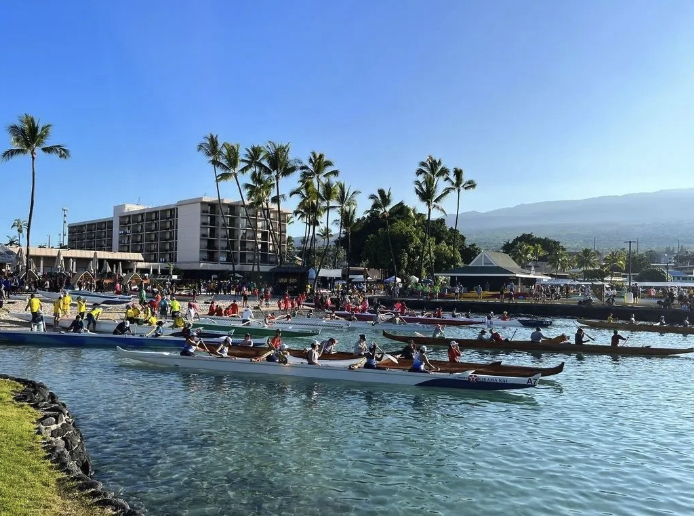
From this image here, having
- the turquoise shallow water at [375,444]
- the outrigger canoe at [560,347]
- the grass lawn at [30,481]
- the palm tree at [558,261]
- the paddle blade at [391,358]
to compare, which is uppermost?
the palm tree at [558,261]

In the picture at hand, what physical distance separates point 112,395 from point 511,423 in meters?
12.0

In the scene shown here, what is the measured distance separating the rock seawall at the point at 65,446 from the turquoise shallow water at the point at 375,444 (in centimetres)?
76

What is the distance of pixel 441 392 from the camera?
19016 mm

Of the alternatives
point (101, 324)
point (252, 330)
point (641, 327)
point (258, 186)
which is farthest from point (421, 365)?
point (258, 186)

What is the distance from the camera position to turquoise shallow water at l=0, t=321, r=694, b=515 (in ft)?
32.1

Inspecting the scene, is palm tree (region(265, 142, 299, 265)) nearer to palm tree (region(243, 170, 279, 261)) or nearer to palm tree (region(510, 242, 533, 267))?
palm tree (region(243, 170, 279, 261))

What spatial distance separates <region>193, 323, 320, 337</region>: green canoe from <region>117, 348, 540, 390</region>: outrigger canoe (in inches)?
398

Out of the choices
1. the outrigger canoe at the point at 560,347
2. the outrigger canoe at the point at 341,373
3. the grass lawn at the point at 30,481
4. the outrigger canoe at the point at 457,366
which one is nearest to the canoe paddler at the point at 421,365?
the outrigger canoe at the point at 341,373

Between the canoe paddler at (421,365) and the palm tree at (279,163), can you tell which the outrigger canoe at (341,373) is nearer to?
the canoe paddler at (421,365)

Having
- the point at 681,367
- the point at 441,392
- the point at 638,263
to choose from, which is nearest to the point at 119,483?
the point at 441,392

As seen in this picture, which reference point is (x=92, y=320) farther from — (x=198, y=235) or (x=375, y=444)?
(x=198, y=235)

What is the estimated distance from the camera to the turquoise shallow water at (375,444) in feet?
32.1

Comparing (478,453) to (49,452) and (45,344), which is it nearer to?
(49,452)

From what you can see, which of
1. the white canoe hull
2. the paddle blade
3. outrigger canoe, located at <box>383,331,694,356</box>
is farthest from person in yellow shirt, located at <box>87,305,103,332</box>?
outrigger canoe, located at <box>383,331,694,356</box>
